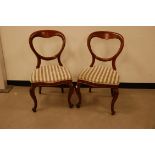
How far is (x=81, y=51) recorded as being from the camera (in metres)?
2.97

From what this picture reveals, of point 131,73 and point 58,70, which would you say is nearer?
point 58,70

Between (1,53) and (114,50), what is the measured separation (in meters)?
1.52

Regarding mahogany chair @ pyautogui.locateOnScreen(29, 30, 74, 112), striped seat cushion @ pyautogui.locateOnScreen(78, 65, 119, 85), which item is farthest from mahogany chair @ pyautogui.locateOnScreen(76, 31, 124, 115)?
mahogany chair @ pyautogui.locateOnScreen(29, 30, 74, 112)

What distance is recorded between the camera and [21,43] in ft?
9.77

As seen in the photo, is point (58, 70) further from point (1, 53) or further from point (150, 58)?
point (150, 58)

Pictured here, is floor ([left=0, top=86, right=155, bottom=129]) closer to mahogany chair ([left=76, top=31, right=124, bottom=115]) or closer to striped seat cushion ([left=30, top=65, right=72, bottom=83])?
mahogany chair ([left=76, top=31, right=124, bottom=115])

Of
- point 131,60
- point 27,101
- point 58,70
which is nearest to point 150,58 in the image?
point 131,60

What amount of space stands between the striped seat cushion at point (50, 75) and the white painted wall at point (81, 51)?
0.44 meters

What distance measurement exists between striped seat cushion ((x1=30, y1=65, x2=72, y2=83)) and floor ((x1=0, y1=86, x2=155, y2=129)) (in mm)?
450


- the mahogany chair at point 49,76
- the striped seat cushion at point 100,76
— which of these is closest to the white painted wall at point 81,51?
the mahogany chair at point 49,76

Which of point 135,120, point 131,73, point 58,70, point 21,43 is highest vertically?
point 21,43

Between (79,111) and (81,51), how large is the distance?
81 centimetres

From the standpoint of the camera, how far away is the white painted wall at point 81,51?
284 centimetres

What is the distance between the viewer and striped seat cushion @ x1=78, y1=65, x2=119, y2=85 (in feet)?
8.06
